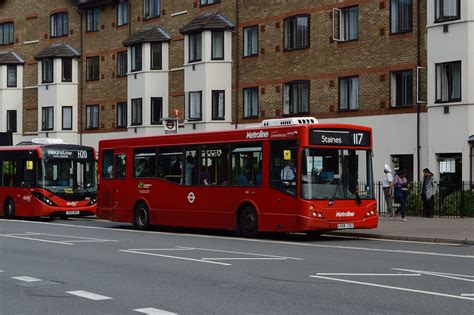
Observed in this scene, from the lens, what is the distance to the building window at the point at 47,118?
5128cm

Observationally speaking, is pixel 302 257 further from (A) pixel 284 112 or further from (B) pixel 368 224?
(A) pixel 284 112

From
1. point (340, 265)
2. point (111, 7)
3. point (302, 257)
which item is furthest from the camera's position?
point (111, 7)

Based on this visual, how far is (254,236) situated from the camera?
70.7 ft

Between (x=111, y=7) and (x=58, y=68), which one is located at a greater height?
(x=111, y=7)

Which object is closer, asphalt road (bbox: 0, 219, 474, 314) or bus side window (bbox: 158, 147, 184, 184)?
asphalt road (bbox: 0, 219, 474, 314)

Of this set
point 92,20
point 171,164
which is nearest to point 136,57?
point 92,20

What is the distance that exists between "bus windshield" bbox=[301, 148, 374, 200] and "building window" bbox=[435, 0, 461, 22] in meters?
11.2

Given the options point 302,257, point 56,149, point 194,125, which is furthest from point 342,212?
point 194,125

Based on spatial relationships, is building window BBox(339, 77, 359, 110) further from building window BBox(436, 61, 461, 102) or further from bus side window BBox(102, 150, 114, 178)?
bus side window BBox(102, 150, 114, 178)

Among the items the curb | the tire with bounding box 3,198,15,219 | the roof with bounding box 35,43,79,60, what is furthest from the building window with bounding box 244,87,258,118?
the curb

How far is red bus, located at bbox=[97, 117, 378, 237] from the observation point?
801 inches

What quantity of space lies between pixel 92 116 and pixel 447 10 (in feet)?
80.9

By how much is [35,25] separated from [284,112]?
70.9 ft

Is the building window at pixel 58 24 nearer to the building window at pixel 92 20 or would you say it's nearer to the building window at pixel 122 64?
the building window at pixel 92 20
